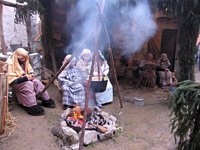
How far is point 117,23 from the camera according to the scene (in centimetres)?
815

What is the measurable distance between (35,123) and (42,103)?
974mm

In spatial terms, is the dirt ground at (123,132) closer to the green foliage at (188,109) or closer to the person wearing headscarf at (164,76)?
the green foliage at (188,109)

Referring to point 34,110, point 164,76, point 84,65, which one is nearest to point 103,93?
point 84,65

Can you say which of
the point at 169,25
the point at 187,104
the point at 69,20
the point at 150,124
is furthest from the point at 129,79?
the point at 187,104

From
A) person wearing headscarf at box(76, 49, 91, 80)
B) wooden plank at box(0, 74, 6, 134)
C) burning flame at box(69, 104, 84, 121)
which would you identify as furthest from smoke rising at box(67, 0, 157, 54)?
wooden plank at box(0, 74, 6, 134)

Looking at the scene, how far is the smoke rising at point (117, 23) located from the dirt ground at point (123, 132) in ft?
7.49

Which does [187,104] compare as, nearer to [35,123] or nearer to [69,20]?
[35,123]

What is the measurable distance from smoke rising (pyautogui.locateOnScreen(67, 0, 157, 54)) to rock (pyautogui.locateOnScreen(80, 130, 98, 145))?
81.1 inches

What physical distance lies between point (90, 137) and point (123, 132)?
0.89m

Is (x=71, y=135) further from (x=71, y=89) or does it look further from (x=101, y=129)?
(x=71, y=89)

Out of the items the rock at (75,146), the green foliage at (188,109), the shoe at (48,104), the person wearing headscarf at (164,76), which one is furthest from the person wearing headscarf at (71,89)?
the person wearing headscarf at (164,76)

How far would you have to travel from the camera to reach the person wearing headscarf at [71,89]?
5.06 metres

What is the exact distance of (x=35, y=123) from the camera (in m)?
4.14

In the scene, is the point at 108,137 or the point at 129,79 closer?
the point at 108,137
